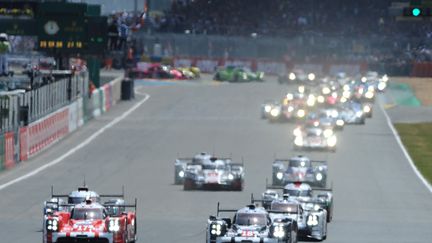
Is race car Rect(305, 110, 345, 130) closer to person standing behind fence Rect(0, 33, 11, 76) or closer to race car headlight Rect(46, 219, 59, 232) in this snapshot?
person standing behind fence Rect(0, 33, 11, 76)

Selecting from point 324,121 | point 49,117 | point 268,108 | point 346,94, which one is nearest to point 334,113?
point 324,121

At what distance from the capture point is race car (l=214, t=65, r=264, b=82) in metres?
133

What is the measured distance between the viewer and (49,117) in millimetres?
71062

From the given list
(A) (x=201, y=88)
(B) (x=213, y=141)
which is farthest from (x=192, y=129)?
(A) (x=201, y=88)

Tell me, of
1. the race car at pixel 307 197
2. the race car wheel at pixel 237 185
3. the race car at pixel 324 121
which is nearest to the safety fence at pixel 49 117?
the race car wheel at pixel 237 185

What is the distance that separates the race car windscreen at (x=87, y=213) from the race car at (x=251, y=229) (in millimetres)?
2685

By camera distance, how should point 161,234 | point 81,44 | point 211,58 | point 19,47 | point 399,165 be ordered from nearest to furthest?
1. point 161,234
2. point 399,165
3. point 81,44
4. point 19,47
5. point 211,58

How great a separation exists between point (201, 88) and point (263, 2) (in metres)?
16.0

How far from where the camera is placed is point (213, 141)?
252 ft

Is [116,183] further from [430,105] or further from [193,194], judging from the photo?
[430,105]

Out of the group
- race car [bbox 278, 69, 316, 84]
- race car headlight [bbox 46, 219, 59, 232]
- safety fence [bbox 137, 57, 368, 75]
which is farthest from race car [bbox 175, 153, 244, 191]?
safety fence [bbox 137, 57, 368, 75]

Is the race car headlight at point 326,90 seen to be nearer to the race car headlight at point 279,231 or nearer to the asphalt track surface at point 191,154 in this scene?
the asphalt track surface at point 191,154

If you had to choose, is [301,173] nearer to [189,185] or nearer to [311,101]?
[189,185]

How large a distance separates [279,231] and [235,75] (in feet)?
324
